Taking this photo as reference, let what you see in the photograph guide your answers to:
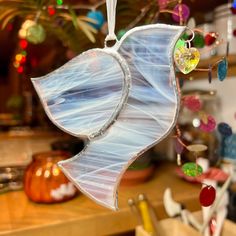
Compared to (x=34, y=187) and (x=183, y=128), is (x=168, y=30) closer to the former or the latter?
(x=34, y=187)

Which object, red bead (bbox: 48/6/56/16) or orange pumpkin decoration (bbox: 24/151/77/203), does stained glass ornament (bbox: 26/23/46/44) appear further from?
orange pumpkin decoration (bbox: 24/151/77/203)

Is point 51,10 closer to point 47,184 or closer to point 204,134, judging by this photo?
point 47,184

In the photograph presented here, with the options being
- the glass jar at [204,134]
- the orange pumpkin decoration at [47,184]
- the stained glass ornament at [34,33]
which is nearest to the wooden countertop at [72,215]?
the orange pumpkin decoration at [47,184]

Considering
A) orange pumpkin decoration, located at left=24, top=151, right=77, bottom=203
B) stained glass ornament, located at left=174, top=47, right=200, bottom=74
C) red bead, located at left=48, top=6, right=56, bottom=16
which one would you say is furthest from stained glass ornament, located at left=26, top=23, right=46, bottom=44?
stained glass ornament, located at left=174, top=47, right=200, bottom=74

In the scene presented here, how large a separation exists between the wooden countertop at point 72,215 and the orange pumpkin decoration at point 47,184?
0.02 metres

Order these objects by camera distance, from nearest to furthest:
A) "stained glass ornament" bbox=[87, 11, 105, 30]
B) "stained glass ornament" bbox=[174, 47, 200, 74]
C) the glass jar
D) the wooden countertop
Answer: "stained glass ornament" bbox=[174, 47, 200, 74]
the wooden countertop
"stained glass ornament" bbox=[87, 11, 105, 30]
the glass jar

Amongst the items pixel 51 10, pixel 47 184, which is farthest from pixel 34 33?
pixel 47 184

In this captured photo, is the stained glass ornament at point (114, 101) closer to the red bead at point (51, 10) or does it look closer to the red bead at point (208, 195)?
the red bead at point (208, 195)

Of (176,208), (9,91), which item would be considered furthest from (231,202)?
(9,91)

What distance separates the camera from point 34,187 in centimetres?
69

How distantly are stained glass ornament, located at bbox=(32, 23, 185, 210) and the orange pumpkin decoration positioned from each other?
305 millimetres

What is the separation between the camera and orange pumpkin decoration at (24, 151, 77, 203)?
683 mm

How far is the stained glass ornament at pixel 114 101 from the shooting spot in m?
0.34

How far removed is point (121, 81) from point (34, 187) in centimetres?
44
